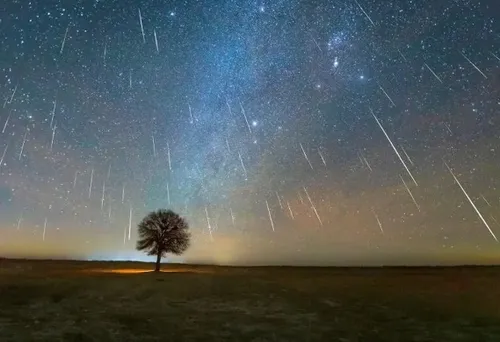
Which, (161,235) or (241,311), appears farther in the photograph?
(161,235)

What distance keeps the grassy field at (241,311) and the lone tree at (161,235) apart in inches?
1065

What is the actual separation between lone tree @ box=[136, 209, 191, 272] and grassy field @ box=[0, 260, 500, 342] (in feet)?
88.8

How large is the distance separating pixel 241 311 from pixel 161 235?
44.6 metres

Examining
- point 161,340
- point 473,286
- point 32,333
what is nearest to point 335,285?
point 473,286

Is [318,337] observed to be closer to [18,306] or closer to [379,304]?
[379,304]

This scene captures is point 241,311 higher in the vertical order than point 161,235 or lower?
lower

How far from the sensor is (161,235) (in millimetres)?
71375

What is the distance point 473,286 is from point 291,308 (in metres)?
25.3

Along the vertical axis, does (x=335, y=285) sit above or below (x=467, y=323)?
above

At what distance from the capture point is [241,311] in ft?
95.9

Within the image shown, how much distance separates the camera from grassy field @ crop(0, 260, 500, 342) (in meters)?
21.8

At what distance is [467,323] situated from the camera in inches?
1000

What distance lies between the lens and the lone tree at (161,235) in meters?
71.0

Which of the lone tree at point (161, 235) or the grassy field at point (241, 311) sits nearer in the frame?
the grassy field at point (241, 311)
